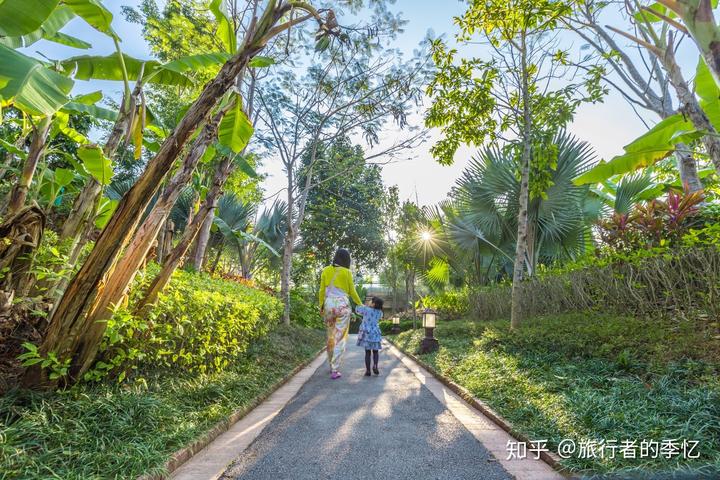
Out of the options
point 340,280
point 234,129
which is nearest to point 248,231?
point 340,280

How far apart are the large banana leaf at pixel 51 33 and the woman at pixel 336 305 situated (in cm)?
419

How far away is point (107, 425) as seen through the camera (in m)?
2.43

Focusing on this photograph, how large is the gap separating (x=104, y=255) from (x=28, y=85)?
1284 mm

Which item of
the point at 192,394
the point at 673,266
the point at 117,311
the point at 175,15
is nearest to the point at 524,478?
the point at 192,394

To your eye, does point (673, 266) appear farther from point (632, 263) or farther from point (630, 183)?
point (630, 183)

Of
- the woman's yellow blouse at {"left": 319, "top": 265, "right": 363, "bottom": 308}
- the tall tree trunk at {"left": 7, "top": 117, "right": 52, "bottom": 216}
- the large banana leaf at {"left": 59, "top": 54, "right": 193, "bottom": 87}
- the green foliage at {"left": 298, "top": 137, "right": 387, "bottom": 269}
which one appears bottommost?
the woman's yellow blouse at {"left": 319, "top": 265, "right": 363, "bottom": 308}

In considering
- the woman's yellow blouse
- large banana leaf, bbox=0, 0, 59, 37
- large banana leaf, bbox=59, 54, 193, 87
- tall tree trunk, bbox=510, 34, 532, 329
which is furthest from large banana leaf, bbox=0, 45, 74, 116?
tall tree trunk, bbox=510, 34, 532, 329

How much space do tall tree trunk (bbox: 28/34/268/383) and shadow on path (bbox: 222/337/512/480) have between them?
64.5 inches

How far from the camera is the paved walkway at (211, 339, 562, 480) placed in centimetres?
225

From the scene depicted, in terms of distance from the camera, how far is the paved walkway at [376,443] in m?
2.25

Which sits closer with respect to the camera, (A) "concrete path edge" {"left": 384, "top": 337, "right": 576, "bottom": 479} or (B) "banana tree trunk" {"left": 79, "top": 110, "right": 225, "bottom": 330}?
(A) "concrete path edge" {"left": 384, "top": 337, "right": 576, "bottom": 479}

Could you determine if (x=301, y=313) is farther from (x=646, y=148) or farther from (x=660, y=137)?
(x=660, y=137)

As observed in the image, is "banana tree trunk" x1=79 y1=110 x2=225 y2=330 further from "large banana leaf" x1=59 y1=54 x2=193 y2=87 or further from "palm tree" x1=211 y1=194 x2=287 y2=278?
"palm tree" x1=211 y1=194 x2=287 y2=278

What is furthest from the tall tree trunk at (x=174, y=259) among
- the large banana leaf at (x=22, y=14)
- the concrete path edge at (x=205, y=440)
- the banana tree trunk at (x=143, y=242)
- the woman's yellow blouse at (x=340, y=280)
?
the woman's yellow blouse at (x=340, y=280)
